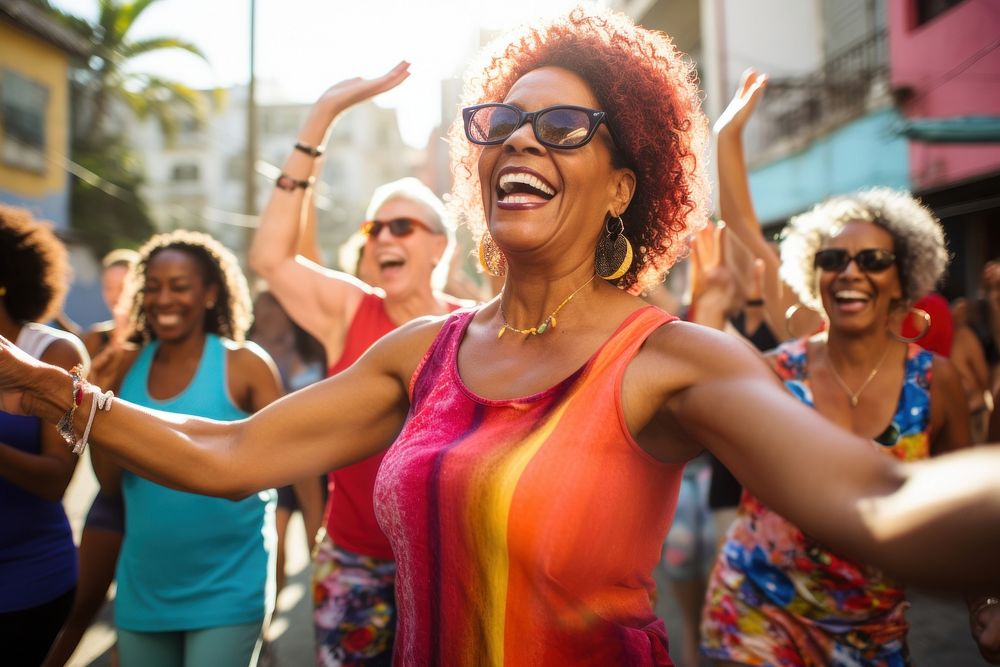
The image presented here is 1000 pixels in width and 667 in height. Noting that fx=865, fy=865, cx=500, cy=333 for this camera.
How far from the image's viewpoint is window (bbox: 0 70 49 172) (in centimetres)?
1988

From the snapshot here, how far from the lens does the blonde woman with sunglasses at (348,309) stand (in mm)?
3318

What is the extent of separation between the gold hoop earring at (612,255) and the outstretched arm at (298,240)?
1.49m

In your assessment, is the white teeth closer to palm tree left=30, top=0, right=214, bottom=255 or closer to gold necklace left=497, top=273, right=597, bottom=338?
gold necklace left=497, top=273, right=597, bottom=338

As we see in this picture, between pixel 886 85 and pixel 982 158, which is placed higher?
pixel 886 85

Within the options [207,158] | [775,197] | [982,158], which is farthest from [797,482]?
[207,158]

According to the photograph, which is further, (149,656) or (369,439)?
(149,656)

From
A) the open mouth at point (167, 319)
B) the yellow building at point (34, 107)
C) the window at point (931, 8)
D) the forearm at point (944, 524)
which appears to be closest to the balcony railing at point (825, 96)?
the window at point (931, 8)

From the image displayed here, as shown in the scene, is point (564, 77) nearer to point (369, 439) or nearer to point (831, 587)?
point (369, 439)

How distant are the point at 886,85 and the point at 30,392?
42.7 ft

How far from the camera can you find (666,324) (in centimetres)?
188

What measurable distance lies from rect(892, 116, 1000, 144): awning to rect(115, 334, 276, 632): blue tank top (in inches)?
382

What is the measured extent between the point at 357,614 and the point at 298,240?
4.91ft

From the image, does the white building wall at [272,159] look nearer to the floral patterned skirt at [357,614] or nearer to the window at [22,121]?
the window at [22,121]

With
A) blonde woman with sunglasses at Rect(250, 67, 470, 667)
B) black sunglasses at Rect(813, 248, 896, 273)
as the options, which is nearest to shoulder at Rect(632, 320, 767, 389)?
blonde woman with sunglasses at Rect(250, 67, 470, 667)
